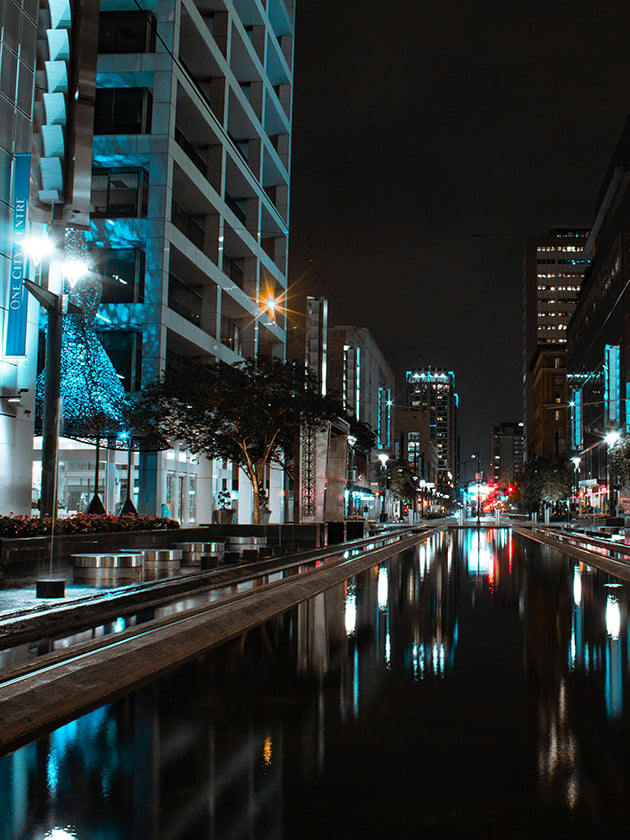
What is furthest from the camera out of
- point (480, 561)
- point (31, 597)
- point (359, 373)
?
point (359, 373)

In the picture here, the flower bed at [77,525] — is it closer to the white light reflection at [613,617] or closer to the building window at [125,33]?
the white light reflection at [613,617]

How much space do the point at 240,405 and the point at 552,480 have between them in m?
74.8

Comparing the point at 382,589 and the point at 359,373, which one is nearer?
the point at 382,589

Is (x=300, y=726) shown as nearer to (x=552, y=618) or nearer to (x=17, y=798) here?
(x=17, y=798)

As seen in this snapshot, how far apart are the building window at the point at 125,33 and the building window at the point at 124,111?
2.23 meters

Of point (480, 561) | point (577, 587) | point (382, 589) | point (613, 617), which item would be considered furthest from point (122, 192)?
point (613, 617)

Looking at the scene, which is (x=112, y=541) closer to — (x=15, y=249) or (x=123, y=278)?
(x=15, y=249)

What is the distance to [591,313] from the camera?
105438 millimetres

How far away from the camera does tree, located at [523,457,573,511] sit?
100625 millimetres

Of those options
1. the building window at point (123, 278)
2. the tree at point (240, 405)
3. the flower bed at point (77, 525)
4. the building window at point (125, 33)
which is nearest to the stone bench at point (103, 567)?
the flower bed at point (77, 525)

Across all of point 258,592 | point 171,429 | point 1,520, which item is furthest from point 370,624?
point 171,429

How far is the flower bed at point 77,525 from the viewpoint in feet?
60.6

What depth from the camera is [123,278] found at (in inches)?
1704

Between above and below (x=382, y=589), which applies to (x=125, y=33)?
above
